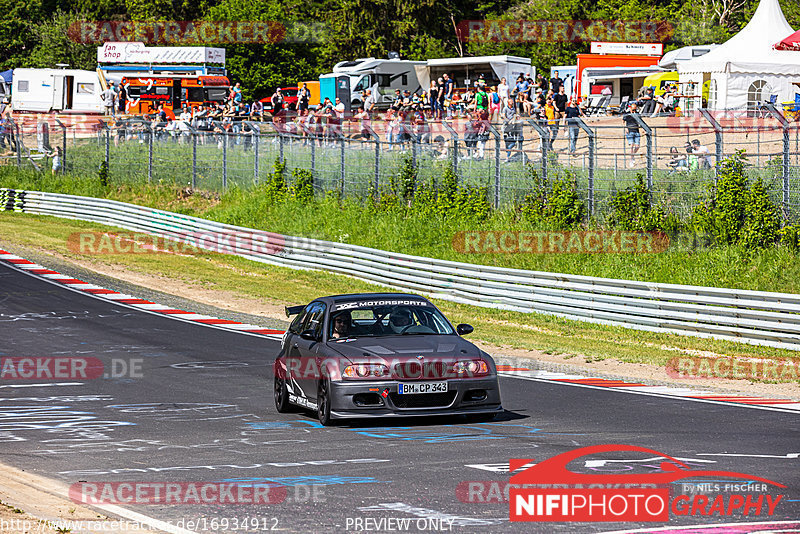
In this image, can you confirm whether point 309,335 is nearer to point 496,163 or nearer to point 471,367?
point 471,367

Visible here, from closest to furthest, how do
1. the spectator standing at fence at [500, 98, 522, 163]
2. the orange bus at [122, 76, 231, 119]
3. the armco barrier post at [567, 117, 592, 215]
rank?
1. the armco barrier post at [567, 117, 592, 215]
2. the spectator standing at fence at [500, 98, 522, 163]
3. the orange bus at [122, 76, 231, 119]

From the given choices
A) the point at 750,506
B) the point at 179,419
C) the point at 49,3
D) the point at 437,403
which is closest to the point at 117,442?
the point at 179,419

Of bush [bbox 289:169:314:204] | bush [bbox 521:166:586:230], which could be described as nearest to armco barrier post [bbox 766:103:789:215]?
bush [bbox 521:166:586:230]

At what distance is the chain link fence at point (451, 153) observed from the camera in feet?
71.9

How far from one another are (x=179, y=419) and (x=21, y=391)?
3.29 metres

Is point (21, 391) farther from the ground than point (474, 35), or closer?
closer

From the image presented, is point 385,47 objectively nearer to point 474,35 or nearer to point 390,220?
point 474,35

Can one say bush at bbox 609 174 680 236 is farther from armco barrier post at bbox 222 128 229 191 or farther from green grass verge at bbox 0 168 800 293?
armco barrier post at bbox 222 128 229 191

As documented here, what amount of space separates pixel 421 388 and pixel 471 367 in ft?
1.85

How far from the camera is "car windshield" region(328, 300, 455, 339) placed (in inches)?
452

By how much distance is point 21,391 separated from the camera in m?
13.8

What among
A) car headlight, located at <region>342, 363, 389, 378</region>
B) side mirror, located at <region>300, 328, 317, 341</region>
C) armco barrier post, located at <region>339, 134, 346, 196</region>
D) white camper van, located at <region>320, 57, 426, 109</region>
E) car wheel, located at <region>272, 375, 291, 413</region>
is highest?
white camper van, located at <region>320, 57, 426, 109</region>

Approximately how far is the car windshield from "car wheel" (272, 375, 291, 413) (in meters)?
0.96

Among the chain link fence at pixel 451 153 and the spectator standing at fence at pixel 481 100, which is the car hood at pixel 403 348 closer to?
the chain link fence at pixel 451 153
